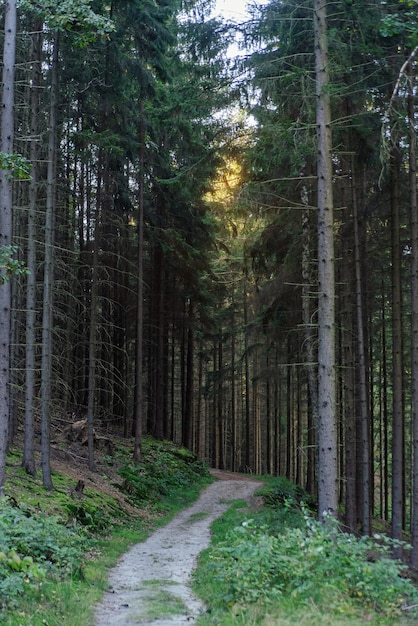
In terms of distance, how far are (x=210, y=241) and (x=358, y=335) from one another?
1249 centimetres

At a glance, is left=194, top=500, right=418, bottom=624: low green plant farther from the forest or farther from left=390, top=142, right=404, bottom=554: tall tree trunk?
left=390, top=142, right=404, bottom=554: tall tree trunk

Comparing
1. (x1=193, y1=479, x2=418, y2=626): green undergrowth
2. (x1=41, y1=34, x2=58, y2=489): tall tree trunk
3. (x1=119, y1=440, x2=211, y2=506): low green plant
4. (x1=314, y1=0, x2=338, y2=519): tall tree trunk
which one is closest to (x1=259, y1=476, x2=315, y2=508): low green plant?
(x1=119, y1=440, x2=211, y2=506): low green plant

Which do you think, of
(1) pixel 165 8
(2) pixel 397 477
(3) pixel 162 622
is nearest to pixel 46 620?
(3) pixel 162 622

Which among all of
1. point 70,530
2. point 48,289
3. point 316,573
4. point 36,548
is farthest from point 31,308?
point 316,573

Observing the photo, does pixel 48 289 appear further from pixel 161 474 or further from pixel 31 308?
pixel 161 474

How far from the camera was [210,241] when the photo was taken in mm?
26625

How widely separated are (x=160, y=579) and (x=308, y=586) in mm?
3496

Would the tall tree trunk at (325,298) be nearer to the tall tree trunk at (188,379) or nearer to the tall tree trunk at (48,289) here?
the tall tree trunk at (48,289)

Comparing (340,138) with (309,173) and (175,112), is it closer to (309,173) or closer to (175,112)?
(309,173)

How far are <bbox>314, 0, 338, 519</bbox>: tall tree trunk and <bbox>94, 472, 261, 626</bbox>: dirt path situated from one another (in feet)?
9.28

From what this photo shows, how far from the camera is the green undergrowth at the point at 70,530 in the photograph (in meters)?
6.46

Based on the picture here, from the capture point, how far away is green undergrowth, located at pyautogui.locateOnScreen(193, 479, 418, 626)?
6098 mm

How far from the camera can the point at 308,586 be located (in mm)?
6566

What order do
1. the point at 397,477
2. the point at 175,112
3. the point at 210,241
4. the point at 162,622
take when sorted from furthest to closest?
the point at 210,241, the point at 397,477, the point at 175,112, the point at 162,622
